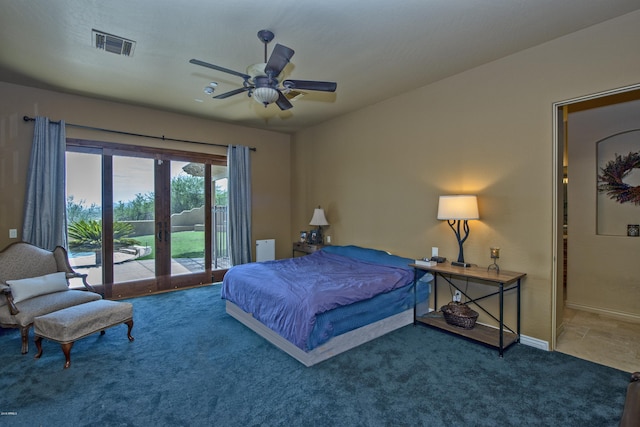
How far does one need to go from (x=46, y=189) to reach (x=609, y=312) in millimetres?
7315

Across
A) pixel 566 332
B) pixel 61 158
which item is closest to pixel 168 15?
pixel 61 158

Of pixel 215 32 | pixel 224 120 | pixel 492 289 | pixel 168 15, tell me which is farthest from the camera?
pixel 224 120

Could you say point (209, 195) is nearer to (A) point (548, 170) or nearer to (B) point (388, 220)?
(B) point (388, 220)

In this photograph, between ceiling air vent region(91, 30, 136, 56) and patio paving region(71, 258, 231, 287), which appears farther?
patio paving region(71, 258, 231, 287)

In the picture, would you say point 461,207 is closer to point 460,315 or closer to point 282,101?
point 460,315

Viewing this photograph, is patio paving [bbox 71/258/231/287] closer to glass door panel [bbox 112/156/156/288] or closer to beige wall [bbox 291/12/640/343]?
glass door panel [bbox 112/156/156/288]

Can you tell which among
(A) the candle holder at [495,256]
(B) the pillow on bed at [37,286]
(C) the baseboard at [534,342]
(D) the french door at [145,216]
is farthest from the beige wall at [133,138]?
(C) the baseboard at [534,342]

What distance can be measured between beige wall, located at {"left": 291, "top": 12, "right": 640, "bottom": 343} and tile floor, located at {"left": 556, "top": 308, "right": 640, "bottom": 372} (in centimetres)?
34

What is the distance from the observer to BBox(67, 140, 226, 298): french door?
14.6ft

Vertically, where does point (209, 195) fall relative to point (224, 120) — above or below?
below

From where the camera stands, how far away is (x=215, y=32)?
2.71m

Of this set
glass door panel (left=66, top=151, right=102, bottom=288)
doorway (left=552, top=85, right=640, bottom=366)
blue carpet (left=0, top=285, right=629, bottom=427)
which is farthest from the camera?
glass door panel (left=66, top=151, right=102, bottom=288)

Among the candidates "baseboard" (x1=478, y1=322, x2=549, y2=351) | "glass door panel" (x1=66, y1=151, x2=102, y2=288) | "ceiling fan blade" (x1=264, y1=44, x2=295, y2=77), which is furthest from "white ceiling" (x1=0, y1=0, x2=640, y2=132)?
"baseboard" (x1=478, y1=322, x2=549, y2=351)

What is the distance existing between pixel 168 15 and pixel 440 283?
3918 millimetres
